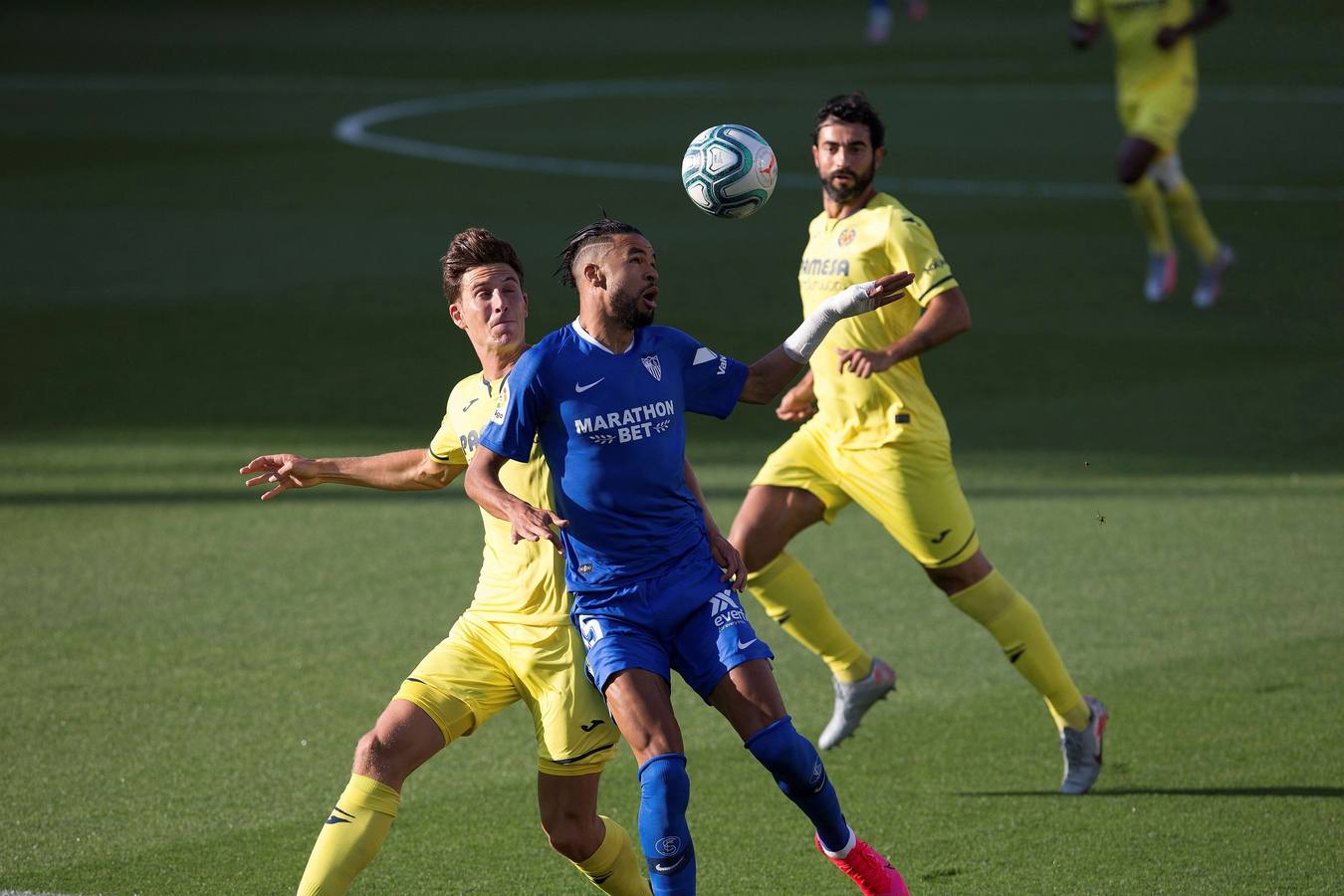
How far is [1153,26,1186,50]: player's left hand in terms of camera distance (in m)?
15.6

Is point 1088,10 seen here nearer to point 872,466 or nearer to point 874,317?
point 874,317

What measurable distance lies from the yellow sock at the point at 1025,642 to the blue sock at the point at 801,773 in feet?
6.17

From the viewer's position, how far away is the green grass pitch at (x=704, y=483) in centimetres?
673

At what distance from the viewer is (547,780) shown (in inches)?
220

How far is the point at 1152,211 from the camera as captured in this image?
15.8 m

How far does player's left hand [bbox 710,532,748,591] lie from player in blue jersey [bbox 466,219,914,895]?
0.16 feet

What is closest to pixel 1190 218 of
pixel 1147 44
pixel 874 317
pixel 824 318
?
pixel 1147 44

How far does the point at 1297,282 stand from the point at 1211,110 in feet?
35.7

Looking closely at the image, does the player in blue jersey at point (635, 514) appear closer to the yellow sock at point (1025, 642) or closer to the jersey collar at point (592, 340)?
the jersey collar at point (592, 340)

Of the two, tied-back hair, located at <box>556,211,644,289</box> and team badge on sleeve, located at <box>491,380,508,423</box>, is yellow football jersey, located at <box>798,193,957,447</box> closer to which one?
tied-back hair, located at <box>556,211,644,289</box>

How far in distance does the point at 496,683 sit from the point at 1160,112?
37.4 feet

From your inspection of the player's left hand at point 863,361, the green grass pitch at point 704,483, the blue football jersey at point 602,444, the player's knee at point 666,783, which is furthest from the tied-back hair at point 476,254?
the green grass pitch at point 704,483

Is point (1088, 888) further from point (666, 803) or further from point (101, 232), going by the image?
point (101, 232)

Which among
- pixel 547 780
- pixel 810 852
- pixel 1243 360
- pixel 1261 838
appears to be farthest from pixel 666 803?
pixel 1243 360
